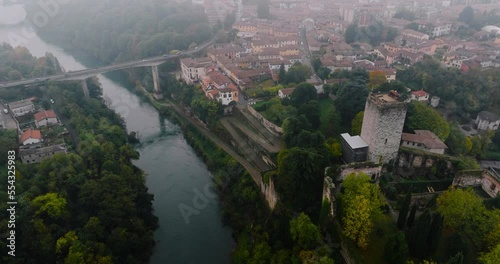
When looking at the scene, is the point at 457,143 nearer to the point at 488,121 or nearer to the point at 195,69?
the point at 488,121

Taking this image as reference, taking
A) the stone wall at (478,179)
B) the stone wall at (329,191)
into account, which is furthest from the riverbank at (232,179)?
the stone wall at (478,179)

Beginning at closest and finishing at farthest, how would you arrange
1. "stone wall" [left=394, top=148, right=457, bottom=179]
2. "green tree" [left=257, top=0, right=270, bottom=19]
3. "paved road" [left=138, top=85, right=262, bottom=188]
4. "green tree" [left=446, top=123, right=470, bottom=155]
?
"stone wall" [left=394, top=148, right=457, bottom=179] < "green tree" [left=446, top=123, right=470, bottom=155] < "paved road" [left=138, top=85, right=262, bottom=188] < "green tree" [left=257, top=0, right=270, bottom=19]

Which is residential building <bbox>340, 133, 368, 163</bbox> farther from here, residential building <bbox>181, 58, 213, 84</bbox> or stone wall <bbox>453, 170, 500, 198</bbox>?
residential building <bbox>181, 58, 213, 84</bbox>

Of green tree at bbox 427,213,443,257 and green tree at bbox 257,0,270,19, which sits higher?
green tree at bbox 257,0,270,19

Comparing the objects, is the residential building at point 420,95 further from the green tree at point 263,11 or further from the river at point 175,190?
the green tree at point 263,11

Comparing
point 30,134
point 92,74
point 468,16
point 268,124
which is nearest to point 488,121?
point 268,124

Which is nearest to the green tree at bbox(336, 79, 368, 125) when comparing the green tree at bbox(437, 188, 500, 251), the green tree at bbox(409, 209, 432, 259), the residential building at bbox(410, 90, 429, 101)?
the residential building at bbox(410, 90, 429, 101)
